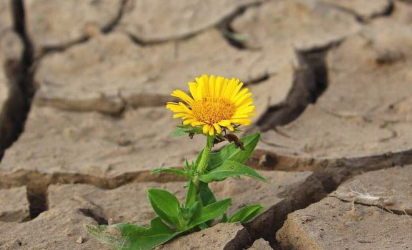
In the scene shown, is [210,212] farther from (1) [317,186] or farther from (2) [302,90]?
(2) [302,90]

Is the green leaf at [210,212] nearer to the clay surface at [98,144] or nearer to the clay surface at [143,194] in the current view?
the clay surface at [143,194]

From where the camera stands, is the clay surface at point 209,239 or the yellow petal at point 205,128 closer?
the yellow petal at point 205,128

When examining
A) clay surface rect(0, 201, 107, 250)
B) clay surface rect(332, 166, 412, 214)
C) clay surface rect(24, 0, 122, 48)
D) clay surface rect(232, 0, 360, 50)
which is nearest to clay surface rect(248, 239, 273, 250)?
clay surface rect(332, 166, 412, 214)

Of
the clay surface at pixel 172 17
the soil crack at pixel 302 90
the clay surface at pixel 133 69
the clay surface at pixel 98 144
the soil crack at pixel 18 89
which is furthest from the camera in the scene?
the clay surface at pixel 172 17

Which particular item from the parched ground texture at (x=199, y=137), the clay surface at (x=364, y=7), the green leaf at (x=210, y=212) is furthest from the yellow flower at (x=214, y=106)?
the clay surface at (x=364, y=7)

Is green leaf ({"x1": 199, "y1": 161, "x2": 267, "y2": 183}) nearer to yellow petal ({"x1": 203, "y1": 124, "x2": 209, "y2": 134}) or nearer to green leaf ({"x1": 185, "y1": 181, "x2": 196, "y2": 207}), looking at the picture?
green leaf ({"x1": 185, "y1": 181, "x2": 196, "y2": 207})

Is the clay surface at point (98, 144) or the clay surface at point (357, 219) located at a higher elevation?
the clay surface at point (98, 144)

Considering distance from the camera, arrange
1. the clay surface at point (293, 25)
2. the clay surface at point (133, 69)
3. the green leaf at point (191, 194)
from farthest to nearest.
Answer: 1. the clay surface at point (293, 25)
2. the clay surface at point (133, 69)
3. the green leaf at point (191, 194)
